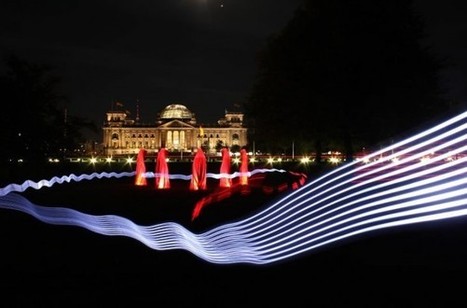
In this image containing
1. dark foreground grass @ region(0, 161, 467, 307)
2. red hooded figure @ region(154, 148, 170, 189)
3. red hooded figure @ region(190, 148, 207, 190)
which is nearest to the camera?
dark foreground grass @ region(0, 161, 467, 307)

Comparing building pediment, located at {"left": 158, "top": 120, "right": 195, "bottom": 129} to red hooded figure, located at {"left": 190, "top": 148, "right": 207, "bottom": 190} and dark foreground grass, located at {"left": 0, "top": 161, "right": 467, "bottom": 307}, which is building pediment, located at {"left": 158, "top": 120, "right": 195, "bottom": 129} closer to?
red hooded figure, located at {"left": 190, "top": 148, "right": 207, "bottom": 190}

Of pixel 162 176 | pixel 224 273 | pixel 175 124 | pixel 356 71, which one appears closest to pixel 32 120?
pixel 162 176

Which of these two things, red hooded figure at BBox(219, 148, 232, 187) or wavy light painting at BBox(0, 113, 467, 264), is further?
red hooded figure at BBox(219, 148, 232, 187)

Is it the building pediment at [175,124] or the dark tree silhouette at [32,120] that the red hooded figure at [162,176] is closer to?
the dark tree silhouette at [32,120]

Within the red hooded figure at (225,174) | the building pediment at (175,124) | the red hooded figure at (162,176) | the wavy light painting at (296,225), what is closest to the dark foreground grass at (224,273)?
the wavy light painting at (296,225)

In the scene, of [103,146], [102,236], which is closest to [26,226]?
[102,236]

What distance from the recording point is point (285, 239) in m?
10.7

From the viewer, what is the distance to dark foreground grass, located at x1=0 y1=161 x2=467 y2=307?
23.1ft

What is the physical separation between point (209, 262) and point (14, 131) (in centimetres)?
2436

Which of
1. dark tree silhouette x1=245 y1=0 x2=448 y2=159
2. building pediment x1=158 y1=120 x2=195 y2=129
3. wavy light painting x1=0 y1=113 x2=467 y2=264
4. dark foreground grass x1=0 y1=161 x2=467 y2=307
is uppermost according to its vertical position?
building pediment x1=158 y1=120 x2=195 y2=129

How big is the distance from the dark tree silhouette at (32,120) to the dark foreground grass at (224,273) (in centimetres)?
2006

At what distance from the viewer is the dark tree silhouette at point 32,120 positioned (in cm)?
3162

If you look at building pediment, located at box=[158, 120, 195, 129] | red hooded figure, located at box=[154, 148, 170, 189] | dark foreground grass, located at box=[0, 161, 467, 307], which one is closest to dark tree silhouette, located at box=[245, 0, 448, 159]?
red hooded figure, located at box=[154, 148, 170, 189]

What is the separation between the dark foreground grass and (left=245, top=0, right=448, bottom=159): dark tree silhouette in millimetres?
21863
